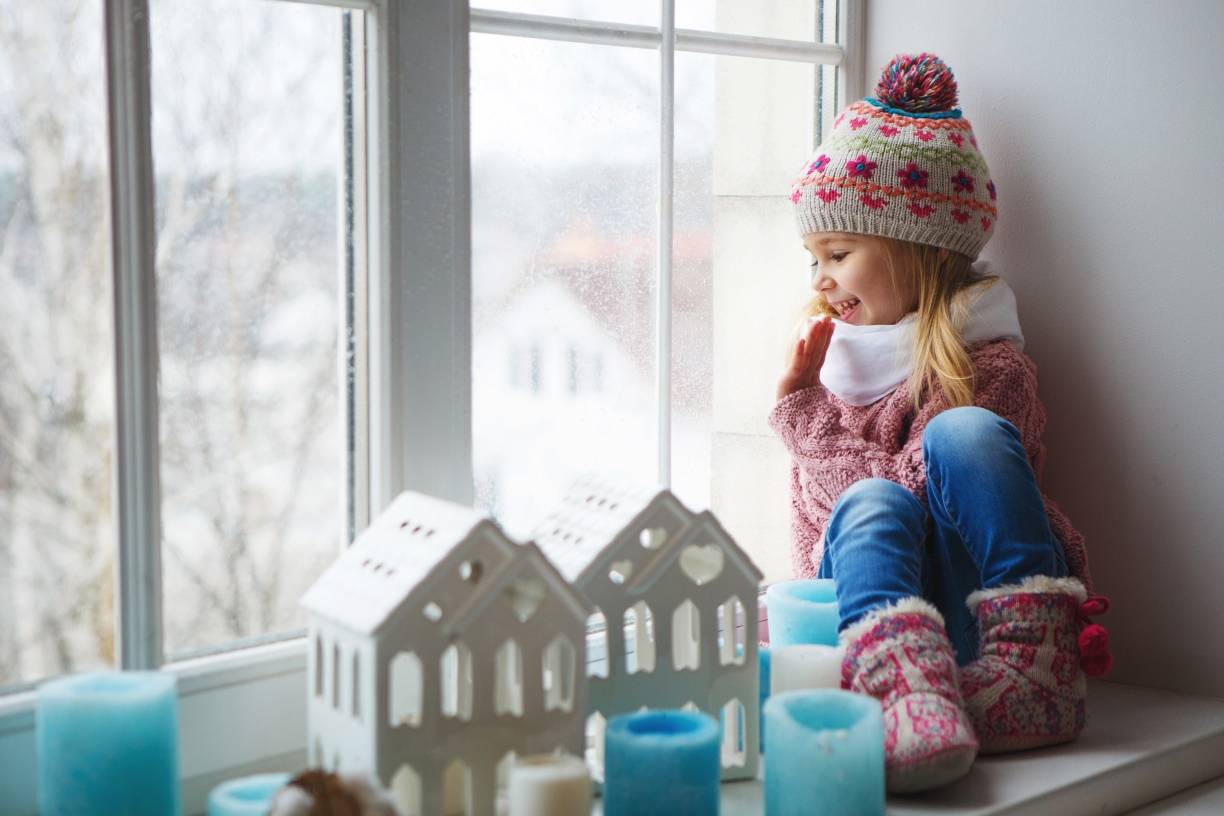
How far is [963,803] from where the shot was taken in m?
1.12

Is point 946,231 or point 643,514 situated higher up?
point 946,231

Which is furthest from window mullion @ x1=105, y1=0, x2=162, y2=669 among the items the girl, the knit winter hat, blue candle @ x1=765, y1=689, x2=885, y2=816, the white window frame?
the knit winter hat

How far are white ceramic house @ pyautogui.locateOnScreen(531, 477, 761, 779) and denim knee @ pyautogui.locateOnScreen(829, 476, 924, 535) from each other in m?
0.21

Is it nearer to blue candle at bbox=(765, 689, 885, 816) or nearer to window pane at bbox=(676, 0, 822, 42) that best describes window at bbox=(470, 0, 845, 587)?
window pane at bbox=(676, 0, 822, 42)

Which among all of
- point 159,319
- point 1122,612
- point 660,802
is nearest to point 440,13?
point 159,319

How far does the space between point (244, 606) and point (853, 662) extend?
1.91 ft

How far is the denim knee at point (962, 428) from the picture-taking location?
51.9 inches

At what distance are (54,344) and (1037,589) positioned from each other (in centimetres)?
94

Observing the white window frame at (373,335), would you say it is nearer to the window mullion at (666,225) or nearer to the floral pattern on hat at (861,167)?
the window mullion at (666,225)

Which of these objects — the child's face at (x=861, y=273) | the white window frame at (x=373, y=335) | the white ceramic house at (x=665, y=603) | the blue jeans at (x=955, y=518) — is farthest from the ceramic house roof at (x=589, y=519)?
the child's face at (x=861, y=273)

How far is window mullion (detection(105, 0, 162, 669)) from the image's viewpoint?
3.54 ft

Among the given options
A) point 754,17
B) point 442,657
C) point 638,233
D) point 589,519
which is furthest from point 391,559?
point 754,17

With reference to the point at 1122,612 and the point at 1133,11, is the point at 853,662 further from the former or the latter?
the point at 1133,11

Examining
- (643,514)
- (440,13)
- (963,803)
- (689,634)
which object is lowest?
(963,803)
